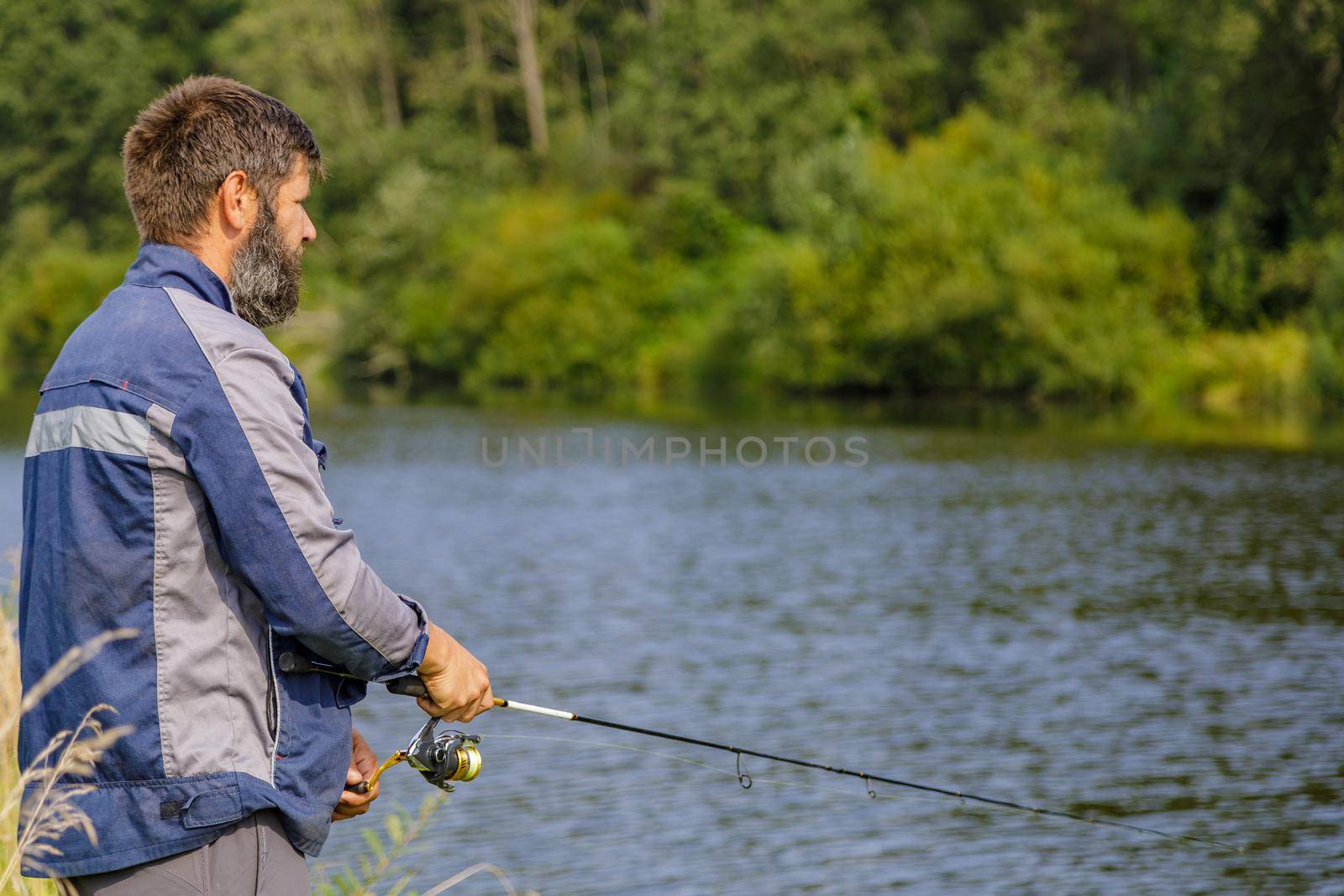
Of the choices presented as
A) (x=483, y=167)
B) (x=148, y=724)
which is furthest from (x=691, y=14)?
(x=148, y=724)

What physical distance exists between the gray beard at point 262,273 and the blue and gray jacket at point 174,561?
0.47ft

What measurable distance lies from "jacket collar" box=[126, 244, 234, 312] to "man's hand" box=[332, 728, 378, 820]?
77 centimetres

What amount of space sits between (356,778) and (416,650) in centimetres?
30

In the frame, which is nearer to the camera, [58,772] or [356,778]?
[58,772]

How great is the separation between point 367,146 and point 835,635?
1727 inches

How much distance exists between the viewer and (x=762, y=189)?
46.6m

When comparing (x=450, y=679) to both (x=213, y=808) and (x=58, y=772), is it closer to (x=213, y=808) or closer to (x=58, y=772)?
(x=213, y=808)

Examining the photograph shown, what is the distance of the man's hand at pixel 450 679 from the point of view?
2762mm

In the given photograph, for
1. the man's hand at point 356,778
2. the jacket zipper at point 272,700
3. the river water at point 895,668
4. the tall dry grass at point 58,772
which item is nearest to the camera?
the tall dry grass at point 58,772

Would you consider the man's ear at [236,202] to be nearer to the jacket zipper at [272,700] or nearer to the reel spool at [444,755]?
the jacket zipper at [272,700]

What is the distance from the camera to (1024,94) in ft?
137

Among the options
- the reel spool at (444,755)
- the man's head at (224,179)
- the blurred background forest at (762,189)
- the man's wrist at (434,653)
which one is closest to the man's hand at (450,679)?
the man's wrist at (434,653)

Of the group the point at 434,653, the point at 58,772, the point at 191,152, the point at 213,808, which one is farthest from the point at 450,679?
the point at 191,152

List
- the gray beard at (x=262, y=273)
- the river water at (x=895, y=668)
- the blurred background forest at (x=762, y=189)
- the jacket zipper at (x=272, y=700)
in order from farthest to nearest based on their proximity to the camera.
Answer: the blurred background forest at (x=762, y=189), the river water at (x=895, y=668), the gray beard at (x=262, y=273), the jacket zipper at (x=272, y=700)
